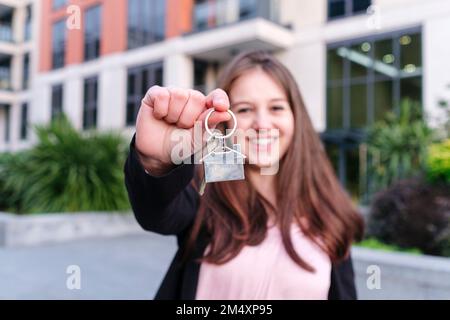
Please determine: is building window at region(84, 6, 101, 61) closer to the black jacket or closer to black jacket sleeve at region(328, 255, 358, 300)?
the black jacket

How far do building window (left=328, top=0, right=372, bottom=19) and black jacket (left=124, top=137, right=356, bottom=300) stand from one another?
485 inches

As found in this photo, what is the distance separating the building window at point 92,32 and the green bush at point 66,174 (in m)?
11.9

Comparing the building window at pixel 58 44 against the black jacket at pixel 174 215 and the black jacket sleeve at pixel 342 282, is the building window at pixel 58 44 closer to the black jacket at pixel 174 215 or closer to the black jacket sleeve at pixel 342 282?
the black jacket at pixel 174 215

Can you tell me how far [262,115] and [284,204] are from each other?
0.40m

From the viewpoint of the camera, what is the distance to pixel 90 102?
19.5m

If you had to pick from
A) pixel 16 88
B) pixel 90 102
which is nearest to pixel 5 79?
pixel 16 88

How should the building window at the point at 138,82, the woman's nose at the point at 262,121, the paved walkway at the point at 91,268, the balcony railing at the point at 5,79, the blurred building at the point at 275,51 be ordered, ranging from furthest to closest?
the balcony railing at the point at 5,79 → the building window at the point at 138,82 → the blurred building at the point at 275,51 → the paved walkway at the point at 91,268 → the woman's nose at the point at 262,121

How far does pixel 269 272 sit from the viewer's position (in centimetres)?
143

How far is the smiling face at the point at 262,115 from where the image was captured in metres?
1.21

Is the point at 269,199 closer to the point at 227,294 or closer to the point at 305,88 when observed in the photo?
the point at 227,294

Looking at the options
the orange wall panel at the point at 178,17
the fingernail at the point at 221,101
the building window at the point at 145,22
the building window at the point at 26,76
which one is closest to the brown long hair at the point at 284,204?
the fingernail at the point at 221,101

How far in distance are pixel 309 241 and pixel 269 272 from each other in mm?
221
